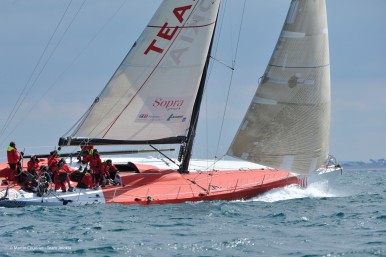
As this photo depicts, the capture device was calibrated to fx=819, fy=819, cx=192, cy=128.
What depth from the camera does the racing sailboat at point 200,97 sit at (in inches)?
864

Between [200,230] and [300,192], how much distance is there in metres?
8.38

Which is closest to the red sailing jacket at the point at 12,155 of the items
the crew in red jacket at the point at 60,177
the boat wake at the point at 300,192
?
the crew in red jacket at the point at 60,177

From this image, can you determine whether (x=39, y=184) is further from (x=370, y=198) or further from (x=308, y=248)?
(x=370, y=198)

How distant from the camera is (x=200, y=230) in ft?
51.4

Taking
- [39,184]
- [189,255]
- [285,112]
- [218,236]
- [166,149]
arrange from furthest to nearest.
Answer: [166,149]
[285,112]
[39,184]
[218,236]
[189,255]

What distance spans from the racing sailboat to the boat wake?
0.26 m

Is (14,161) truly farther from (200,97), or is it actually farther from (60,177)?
(200,97)

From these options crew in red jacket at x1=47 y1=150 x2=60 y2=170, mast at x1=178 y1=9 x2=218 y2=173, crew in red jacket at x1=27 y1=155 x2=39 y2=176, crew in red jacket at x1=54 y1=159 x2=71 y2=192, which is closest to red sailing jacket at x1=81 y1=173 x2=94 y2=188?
crew in red jacket at x1=54 y1=159 x2=71 y2=192

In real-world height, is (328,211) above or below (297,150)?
below

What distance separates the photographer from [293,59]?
2247cm

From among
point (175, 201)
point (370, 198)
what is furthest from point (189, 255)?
point (370, 198)

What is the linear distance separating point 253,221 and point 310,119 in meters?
5.85

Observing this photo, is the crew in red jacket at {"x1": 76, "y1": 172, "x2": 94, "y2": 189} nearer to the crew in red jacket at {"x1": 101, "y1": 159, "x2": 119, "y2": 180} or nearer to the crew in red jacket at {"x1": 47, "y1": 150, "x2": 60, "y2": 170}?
the crew in red jacket at {"x1": 101, "y1": 159, "x2": 119, "y2": 180}

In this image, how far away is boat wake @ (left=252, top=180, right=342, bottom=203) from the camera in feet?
72.6
